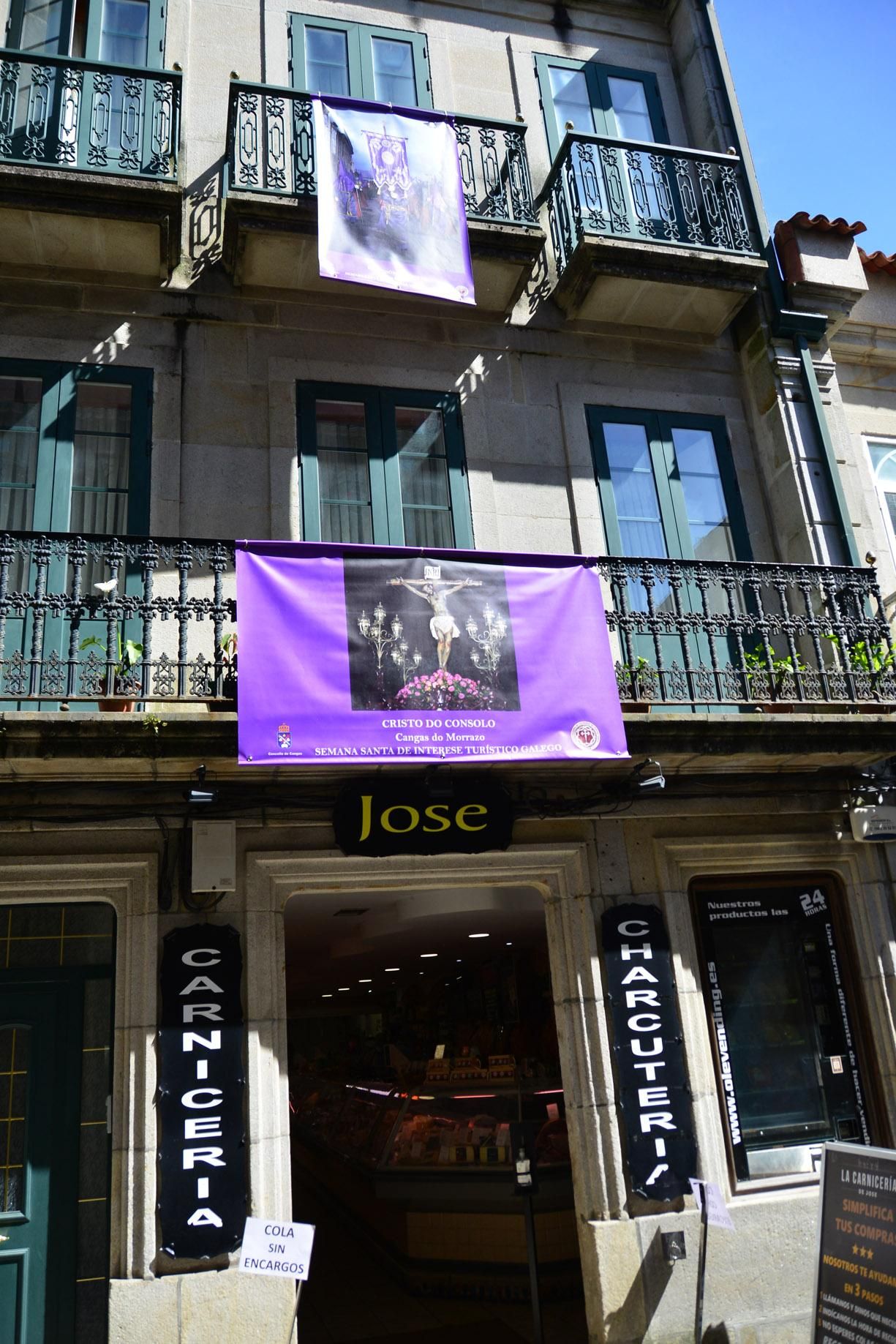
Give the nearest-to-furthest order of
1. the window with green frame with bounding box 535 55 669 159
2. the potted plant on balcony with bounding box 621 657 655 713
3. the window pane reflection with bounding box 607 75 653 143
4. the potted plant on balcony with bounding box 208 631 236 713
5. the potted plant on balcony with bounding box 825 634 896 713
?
the potted plant on balcony with bounding box 208 631 236 713 < the potted plant on balcony with bounding box 621 657 655 713 < the potted plant on balcony with bounding box 825 634 896 713 < the window with green frame with bounding box 535 55 669 159 < the window pane reflection with bounding box 607 75 653 143

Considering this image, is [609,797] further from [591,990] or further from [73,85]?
[73,85]

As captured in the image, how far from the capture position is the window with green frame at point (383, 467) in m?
8.69

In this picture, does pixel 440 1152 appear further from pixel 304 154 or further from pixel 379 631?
pixel 304 154

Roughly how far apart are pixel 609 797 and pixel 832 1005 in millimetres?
2637

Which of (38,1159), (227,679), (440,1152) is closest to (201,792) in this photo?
(227,679)

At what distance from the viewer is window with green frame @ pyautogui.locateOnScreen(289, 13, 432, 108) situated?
32.2ft

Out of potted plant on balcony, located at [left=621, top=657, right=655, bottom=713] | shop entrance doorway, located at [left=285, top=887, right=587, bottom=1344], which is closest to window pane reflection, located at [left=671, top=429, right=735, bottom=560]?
potted plant on balcony, located at [left=621, top=657, right=655, bottom=713]

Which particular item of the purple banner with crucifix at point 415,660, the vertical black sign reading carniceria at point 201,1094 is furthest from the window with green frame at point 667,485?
the vertical black sign reading carniceria at point 201,1094

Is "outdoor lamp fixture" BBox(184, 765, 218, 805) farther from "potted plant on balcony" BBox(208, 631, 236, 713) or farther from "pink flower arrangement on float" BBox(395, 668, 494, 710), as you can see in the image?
"pink flower arrangement on float" BBox(395, 668, 494, 710)

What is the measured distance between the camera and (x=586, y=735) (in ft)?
23.9

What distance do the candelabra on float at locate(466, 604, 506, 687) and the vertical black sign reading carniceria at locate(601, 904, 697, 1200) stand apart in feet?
7.10

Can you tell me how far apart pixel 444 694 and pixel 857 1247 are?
13.3ft

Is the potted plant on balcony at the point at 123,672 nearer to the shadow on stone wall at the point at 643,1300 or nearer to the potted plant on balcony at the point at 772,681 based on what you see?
the potted plant on balcony at the point at 772,681

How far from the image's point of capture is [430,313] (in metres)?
9.45
